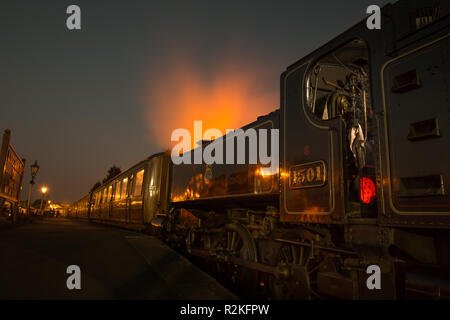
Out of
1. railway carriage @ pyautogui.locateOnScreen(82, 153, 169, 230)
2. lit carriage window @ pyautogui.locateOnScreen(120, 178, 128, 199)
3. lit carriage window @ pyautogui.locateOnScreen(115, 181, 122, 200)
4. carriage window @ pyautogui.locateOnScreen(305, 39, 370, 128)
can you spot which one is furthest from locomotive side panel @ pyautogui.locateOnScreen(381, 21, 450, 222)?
lit carriage window @ pyautogui.locateOnScreen(115, 181, 122, 200)

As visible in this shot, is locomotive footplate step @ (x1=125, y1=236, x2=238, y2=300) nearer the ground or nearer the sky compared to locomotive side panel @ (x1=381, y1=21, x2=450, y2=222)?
nearer the ground

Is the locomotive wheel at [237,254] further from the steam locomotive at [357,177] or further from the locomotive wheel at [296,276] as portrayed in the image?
the locomotive wheel at [296,276]

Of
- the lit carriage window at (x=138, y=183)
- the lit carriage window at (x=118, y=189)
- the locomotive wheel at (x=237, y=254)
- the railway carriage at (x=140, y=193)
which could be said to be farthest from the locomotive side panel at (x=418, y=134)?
the lit carriage window at (x=118, y=189)

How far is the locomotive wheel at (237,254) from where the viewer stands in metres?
4.49

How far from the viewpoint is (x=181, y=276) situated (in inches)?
152

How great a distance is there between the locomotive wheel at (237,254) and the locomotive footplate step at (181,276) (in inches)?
32.3

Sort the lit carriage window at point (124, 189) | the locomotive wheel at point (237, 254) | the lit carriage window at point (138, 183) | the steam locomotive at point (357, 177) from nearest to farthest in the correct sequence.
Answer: the steam locomotive at point (357, 177) → the locomotive wheel at point (237, 254) → the lit carriage window at point (138, 183) → the lit carriage window at point (124, 189)

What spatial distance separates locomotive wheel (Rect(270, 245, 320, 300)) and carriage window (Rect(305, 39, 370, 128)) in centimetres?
175

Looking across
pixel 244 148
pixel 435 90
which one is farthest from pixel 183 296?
pixel 435 90

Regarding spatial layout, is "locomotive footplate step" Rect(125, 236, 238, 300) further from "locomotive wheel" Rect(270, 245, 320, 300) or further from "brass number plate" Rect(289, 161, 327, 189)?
"brass number plate" Rect(289, 161, 327, 189)

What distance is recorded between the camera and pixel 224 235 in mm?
5527

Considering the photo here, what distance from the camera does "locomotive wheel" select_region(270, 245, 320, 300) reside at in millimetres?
3402
